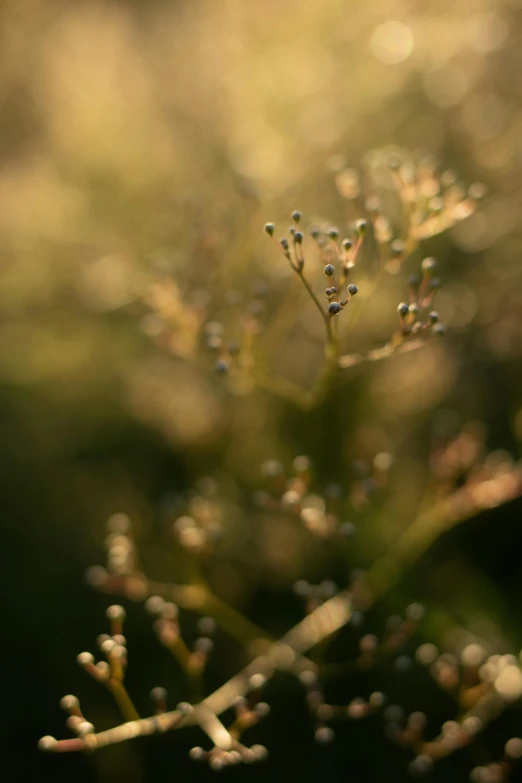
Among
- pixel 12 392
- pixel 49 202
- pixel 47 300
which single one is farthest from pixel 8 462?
pixel 49 202

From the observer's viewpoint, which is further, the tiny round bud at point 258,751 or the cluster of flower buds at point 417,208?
the cluster of flower buds at point 417,208

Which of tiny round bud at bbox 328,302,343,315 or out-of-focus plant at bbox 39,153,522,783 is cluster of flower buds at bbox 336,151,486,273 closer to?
out-of-focus plant at bbox 39,153,522,783

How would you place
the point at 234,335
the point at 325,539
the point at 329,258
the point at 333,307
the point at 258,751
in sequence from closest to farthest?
the point at 333,307
the point at 329,258
the point at 258,751
the point at 325,539
the point at 234,335

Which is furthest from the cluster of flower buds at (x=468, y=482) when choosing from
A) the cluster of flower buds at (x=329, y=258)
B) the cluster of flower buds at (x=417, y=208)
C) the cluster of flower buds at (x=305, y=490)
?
the cluster of flower buds at (x=329, y=258)

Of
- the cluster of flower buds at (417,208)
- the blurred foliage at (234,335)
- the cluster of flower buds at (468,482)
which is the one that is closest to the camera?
the cluster of flower buds at (417,208)

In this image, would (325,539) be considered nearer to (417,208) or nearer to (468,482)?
(468,482)

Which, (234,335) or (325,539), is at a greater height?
(234,335)

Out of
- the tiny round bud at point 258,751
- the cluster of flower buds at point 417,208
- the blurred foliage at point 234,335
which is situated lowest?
the tiny round bud at point 258,751

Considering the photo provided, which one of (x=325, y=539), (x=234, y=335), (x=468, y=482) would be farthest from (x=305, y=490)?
(x=234, y=335)

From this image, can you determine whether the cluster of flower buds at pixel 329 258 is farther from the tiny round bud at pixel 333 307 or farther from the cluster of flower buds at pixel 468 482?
the cluster of flower buds at pixel 468 482
